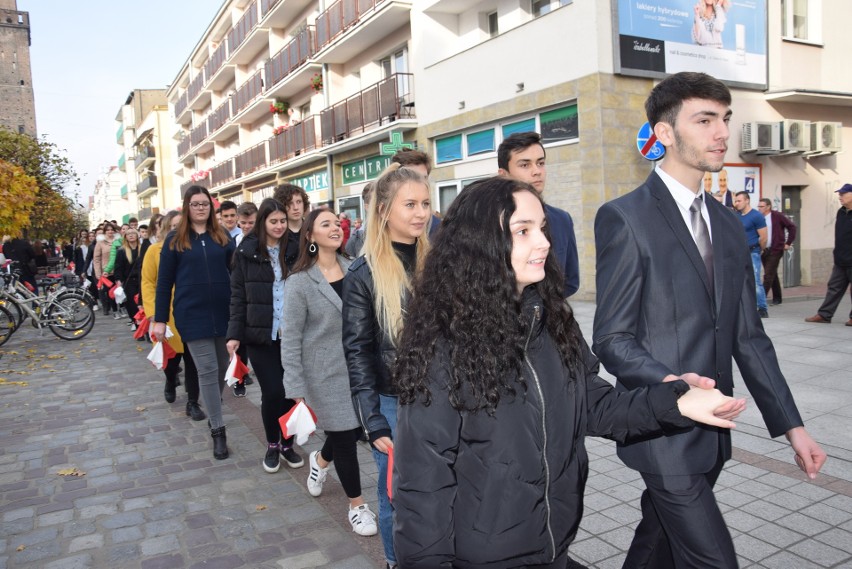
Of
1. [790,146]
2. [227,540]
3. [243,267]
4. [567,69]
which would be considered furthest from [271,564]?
[790,146]

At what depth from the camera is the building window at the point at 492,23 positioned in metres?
16.6

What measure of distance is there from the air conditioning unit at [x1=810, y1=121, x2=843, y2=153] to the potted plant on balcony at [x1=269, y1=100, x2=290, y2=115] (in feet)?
69.9

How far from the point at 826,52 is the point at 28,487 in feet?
60.0

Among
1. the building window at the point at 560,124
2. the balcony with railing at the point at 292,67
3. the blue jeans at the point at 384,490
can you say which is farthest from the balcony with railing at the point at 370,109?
the blue jeans at the point at 384,490

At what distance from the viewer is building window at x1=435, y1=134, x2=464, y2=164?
55.6 feet

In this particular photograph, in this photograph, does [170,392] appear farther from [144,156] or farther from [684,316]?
[144,156]

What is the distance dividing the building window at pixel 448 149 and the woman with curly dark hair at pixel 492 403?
49.9 feet

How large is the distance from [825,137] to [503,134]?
729 centimetres

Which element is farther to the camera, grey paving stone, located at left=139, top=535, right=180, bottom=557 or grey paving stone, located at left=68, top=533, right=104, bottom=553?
grey paving stone, located at left=68, top=533, right=104, bottom=553

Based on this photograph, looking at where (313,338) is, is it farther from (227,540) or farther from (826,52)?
(826,52)

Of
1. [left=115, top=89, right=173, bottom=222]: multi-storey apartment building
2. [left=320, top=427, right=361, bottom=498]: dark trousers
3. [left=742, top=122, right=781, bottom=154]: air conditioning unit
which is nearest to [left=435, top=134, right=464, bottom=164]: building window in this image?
[left=742, top=122, right=781, bottom=154]: air conditioning unit

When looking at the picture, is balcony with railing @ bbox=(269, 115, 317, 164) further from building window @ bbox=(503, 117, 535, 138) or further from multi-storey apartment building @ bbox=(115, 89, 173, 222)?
multi-storey apartment building @ bbox=(115, 89, 173, 222)

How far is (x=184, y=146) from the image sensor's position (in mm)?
51844

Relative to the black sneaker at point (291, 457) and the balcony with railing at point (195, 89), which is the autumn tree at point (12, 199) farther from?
the balcony with railing at point (195, 89)
